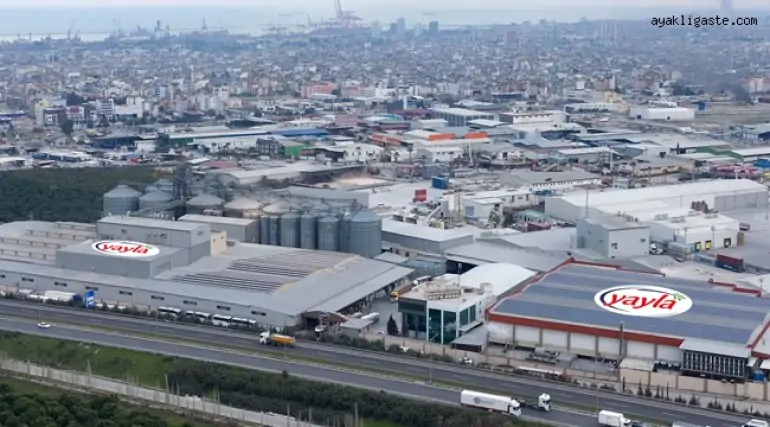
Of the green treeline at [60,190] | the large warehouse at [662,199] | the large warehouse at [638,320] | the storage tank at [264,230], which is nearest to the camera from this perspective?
the large warehouse at [638,320]

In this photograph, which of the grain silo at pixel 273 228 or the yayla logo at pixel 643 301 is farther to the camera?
the grain silo at pixel 273 228

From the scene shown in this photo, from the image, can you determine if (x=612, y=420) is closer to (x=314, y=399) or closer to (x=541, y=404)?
(x=541, y=404)

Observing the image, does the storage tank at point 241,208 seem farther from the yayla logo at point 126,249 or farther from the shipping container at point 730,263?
the shipping container at point 730,263

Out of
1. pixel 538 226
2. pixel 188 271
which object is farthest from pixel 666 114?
pixel 188 271

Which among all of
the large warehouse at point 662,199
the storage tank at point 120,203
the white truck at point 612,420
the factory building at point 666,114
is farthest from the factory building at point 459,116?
the white truck at point 612,420

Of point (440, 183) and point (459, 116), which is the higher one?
point (459, 116)

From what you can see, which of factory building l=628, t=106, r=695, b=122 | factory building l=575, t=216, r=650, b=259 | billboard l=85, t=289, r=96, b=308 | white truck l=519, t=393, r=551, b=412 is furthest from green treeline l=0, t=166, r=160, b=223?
factory building l=628, t=106, r=695, b=122

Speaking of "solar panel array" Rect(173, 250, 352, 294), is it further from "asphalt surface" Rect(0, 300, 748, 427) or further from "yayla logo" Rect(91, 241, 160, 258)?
"asphalt surface" Rect(0, 300, 748, 427)

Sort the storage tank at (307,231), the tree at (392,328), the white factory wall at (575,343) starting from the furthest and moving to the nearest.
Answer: the storage tank at (307,231)
the tree at (392,328)
the white factory wall at (575,343)
